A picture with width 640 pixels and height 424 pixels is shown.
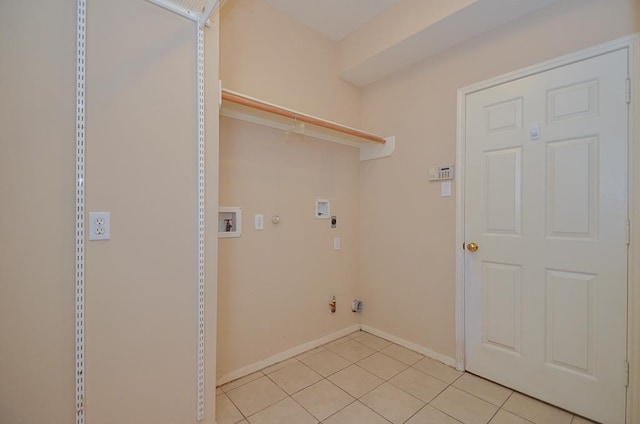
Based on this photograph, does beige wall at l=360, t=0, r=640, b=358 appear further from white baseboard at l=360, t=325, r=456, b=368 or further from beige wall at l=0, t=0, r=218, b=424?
beige wall at l=0, t=0, r=218, b=424

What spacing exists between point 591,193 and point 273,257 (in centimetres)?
212

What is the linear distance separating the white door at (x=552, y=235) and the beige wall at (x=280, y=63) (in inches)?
48.7

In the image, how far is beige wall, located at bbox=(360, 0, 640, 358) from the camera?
182 cm

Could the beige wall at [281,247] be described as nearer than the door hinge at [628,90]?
No

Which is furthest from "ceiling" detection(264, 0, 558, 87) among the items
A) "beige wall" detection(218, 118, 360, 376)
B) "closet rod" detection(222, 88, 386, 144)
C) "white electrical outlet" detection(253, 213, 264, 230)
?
"white electrical outlet" detection(253, 213, 264, 230)

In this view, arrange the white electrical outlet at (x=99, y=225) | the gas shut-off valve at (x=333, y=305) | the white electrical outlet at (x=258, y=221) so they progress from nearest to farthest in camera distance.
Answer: the white electrical outlet at (x=99, y=225)
the white electrical outlet at (x=258, y=221)
the gas shut-off valve at (x=333, y=305)

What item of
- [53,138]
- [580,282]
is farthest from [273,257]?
[580,282]

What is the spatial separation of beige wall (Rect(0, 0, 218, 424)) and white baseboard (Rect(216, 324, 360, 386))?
20.1 inches

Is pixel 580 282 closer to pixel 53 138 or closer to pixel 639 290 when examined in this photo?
pixel 639 290

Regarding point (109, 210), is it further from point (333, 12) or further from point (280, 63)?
point (333, 12)

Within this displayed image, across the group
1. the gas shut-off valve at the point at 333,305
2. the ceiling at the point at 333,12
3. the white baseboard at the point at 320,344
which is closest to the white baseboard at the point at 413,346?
the white baseboard at the point at 320,344

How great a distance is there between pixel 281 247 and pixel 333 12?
6.59 ft

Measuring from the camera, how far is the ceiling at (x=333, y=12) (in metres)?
2.19

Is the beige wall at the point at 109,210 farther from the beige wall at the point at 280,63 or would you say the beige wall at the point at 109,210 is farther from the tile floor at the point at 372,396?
the beige wall at the point at 280,63
